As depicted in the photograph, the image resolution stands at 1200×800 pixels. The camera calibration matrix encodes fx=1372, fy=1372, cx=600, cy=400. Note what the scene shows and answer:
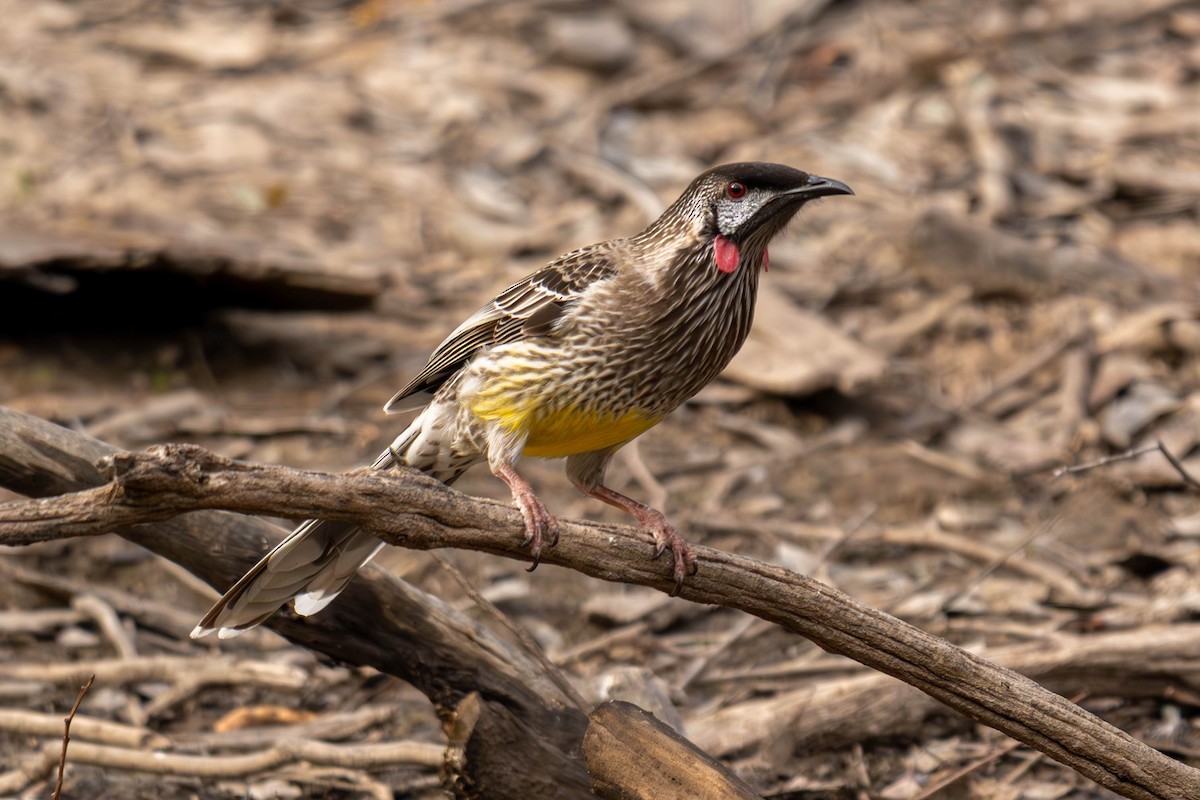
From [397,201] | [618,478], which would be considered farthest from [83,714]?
[397,201]

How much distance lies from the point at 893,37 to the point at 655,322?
8.21 metres

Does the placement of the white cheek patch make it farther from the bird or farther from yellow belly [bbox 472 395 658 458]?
yellow belly [bbox 472 395 658 458]

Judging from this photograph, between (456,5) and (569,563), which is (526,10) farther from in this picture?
(569,563)

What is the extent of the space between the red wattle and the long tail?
1558 mm

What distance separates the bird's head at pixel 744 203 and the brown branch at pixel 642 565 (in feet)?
4.27

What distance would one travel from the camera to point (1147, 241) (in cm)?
952

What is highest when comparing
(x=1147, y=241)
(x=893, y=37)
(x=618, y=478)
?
(x=893, y=37)

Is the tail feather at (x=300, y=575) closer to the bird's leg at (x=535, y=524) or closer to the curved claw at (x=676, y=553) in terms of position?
the bird's leg at (x=535, y=524)

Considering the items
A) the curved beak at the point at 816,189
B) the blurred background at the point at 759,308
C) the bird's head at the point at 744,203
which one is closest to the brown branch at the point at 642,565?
the blurred background at the point at 759,308

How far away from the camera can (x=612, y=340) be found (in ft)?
15.6

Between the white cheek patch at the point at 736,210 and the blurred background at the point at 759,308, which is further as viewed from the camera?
the blurred background at the point at 759,308

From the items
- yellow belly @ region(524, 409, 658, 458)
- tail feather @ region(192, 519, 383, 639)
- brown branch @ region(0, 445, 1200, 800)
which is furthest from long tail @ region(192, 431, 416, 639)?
yellow belly @ region(524, 409, 658, 458)

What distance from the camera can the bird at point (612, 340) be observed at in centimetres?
476

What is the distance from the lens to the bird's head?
489cm
